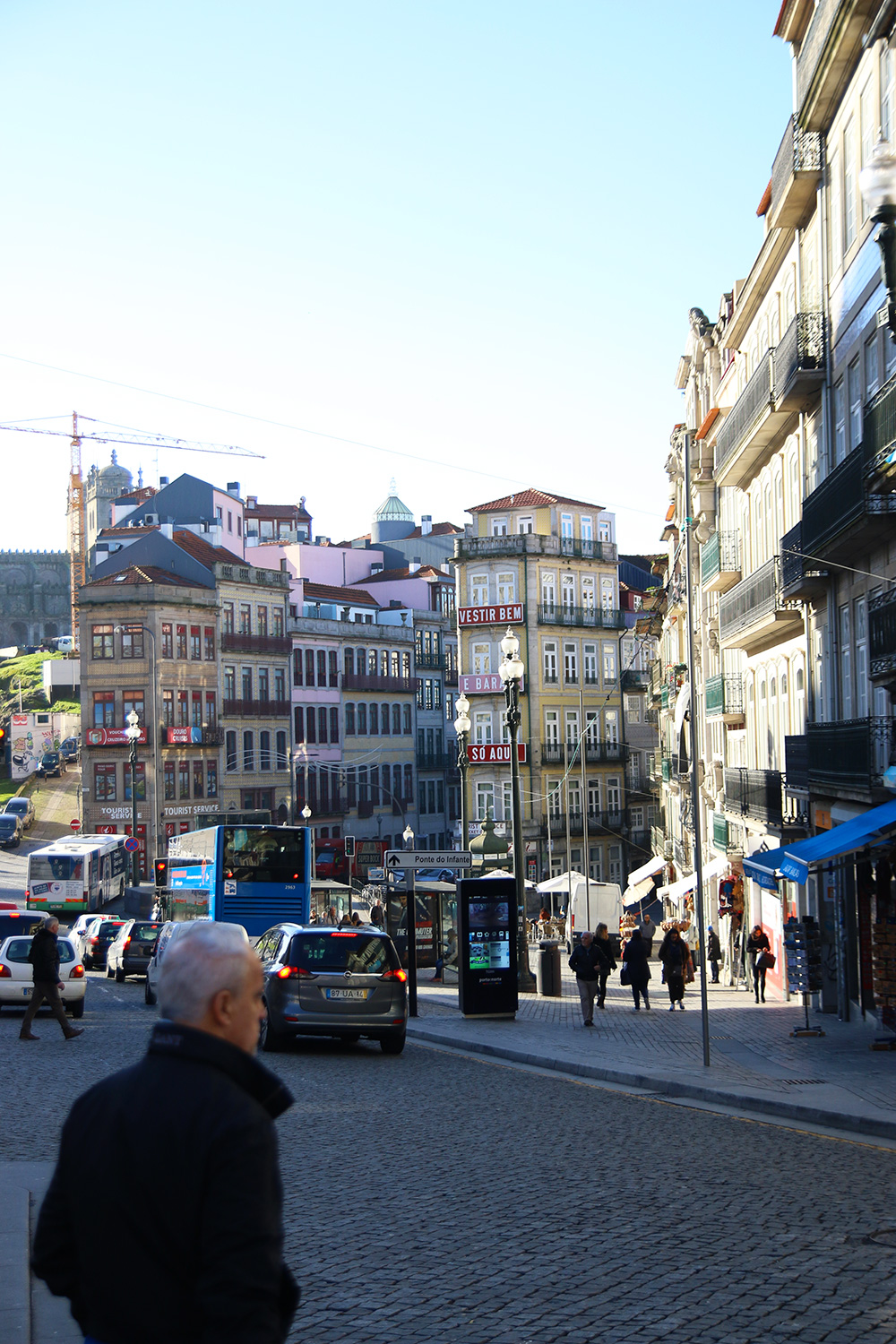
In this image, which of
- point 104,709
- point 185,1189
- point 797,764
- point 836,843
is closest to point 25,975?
point 836,843

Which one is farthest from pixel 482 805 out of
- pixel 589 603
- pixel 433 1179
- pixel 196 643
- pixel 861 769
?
pixel 433 1179

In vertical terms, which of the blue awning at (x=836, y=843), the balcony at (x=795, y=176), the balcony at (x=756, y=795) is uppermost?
the balcony at (x=795, y=176)

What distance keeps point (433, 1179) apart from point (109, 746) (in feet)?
236

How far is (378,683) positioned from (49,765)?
3220 cm

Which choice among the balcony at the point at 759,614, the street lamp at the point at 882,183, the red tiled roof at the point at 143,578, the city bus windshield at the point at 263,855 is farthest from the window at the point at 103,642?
the street lamp at the point at 882,183

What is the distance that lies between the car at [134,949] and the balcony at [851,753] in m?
18.7

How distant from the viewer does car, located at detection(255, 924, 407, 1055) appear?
19.9m

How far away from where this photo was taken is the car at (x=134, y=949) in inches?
1535

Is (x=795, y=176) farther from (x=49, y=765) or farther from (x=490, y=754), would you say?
(x=49, y=765)

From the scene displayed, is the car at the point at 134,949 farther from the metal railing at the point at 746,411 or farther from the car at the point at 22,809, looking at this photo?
the car at the point at 22,809

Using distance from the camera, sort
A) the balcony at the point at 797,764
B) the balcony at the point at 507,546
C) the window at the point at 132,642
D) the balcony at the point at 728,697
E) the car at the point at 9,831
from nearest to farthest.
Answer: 1. the balcony at the point at 797,764
2. the balcony at the point at 728,697
3. the balcony at the point at 507,546
4. the window at the point at 132,642
5. the car at the point at 9,831

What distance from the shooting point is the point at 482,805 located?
75188 mm

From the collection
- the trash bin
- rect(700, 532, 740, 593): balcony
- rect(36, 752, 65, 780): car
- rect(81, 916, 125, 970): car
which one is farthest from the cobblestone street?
rect(36, 752, 65, 780): car

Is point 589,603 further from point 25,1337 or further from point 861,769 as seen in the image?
point 25,1337
